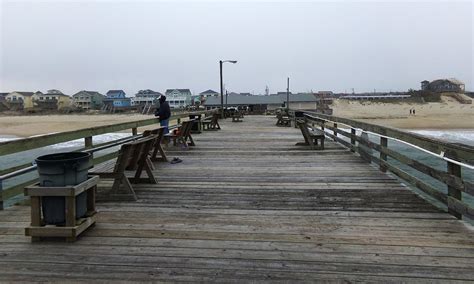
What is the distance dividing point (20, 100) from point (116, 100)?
118 ft

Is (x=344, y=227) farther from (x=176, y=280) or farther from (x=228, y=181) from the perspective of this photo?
(x=228, y=181)

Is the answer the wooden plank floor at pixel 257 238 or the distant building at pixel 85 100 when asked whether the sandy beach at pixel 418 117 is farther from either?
the distant building at pixel 85 100

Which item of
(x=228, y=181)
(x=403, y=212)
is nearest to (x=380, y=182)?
(x=403, y=212)

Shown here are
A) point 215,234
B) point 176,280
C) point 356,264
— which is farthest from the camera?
point 215,234

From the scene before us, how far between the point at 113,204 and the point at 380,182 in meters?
3.79

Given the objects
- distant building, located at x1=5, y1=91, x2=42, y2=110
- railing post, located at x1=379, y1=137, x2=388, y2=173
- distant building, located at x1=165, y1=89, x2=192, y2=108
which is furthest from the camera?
distant building, located at x1=5, y1=91, x2=42, y2=110

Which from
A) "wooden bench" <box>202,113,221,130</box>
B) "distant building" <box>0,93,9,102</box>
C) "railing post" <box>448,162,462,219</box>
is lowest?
"railing post" <box>448,162,462,219</box>

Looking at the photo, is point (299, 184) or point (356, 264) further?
point (299, 184)

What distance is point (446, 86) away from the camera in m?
146

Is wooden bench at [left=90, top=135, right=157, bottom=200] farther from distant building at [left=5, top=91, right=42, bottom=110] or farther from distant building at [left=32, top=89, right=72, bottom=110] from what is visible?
distant building at [left=5, top=91, right=42, bottom=110]

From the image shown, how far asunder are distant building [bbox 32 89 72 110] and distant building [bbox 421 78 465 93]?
116m

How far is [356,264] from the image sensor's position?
3.36 meters

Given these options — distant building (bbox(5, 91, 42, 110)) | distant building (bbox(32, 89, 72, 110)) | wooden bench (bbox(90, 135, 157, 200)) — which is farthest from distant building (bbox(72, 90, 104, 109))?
wooden bench (bbox(90, 135, 157, 200))

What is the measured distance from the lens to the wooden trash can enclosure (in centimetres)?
386
